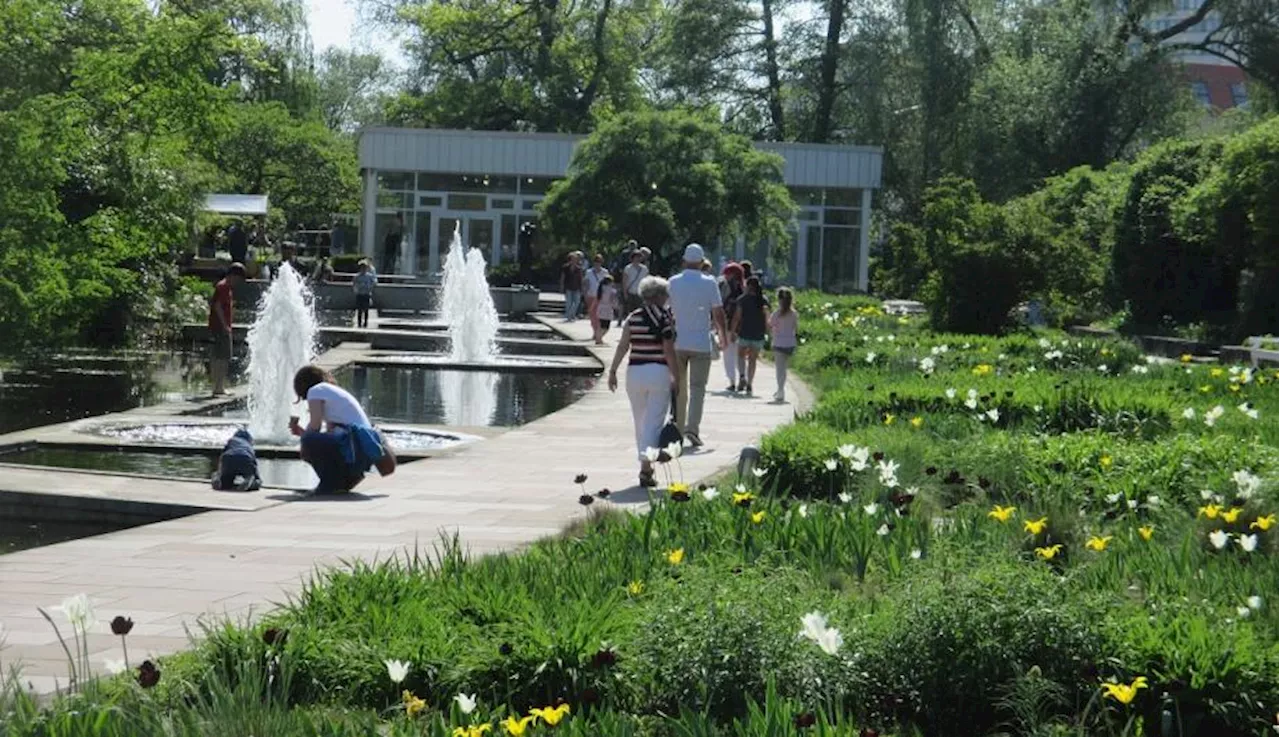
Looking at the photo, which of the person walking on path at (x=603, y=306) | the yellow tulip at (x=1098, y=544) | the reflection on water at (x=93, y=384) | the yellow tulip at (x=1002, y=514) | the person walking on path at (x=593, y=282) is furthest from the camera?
the person walking on path at (x=593, y=282)

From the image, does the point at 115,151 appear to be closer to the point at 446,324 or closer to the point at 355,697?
the point at 446,324

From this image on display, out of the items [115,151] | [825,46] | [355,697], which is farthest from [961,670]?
[825,46]

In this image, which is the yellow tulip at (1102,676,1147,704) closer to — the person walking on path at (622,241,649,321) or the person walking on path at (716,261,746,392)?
the person walking on path at (716,261,746,392)

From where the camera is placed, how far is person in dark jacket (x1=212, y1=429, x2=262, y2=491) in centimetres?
1299

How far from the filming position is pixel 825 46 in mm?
62875

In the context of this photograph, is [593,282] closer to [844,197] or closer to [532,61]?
[844,197]

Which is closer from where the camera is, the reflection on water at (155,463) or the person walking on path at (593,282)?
the reflection on water at (155,463)

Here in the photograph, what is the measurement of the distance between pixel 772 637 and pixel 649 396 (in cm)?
769

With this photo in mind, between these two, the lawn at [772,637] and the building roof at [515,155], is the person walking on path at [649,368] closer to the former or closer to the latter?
the lawn at [772,637]

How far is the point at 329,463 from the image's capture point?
1284cm

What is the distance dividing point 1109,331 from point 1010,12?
90.5ft

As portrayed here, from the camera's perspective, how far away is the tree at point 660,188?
45.4 m

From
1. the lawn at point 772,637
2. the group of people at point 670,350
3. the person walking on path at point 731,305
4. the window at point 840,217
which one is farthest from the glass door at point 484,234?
the lawn at point 772,637

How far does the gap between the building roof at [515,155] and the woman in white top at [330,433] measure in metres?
47.3
